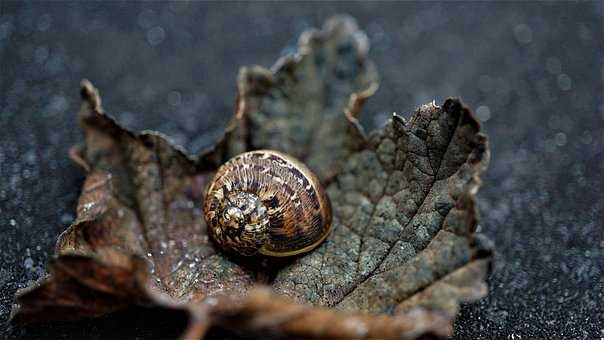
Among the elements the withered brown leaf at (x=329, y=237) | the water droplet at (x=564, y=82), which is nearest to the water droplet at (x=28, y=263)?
the withered brown leaf at (x=329, y=237)

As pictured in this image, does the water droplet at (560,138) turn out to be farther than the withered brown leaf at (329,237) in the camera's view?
Yes

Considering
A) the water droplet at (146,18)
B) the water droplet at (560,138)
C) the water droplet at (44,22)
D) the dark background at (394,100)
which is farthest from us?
the water droplet at (146,18)

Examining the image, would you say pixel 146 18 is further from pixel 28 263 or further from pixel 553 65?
pixel 553 65

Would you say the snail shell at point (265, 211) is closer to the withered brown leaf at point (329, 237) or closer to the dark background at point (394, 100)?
the withered brown leaf at point (329, 237)

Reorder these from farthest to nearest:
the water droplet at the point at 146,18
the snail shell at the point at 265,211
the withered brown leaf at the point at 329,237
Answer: the water droplet at the point at 146,18
the snail shell at the point at 265,211
the withered brown leaf at the point at 329,237

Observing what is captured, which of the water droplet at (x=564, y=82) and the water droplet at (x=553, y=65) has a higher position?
the water droplet at (x=553, y=65)

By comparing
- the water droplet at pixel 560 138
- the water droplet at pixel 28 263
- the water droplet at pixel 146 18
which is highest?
the water droplet at pixel 146 18

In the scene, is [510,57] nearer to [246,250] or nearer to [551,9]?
[551,9]

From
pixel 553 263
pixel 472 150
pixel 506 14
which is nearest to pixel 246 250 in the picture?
pixel 472 150
